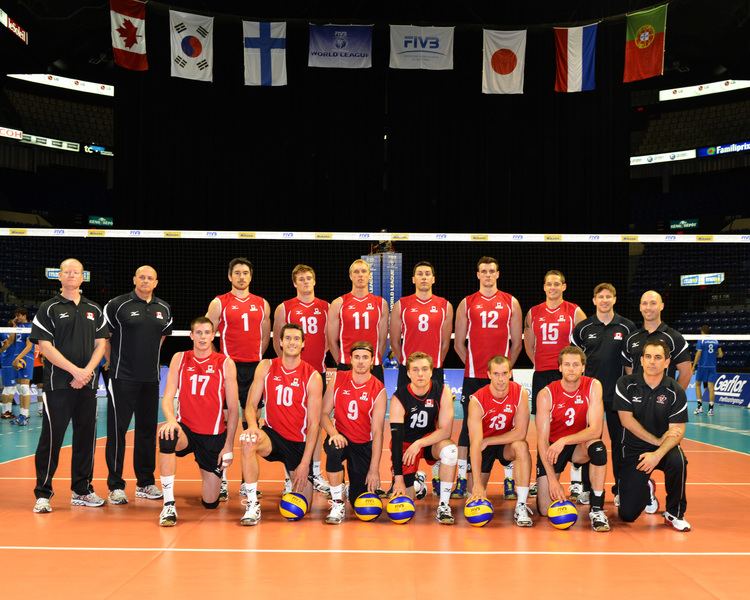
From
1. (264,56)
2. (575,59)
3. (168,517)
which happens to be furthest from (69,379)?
(575,59)

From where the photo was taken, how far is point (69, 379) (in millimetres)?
6375

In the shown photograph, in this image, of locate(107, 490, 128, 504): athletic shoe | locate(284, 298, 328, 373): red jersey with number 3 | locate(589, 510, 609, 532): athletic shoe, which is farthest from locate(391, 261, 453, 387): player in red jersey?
locate(107, 490, 128, 504): athletic shoe

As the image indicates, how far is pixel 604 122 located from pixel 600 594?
18.9 metres

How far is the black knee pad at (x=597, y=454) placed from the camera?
19.4ft

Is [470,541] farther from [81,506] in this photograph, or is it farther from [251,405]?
[81,506]

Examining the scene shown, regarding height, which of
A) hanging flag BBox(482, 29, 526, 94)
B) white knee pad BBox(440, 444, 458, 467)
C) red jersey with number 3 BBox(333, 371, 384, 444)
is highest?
hanging flag BBox(482, 29, 526, 94)

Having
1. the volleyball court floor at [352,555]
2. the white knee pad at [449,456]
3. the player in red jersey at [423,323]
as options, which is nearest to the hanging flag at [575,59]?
the player in red jersey at [423,323]

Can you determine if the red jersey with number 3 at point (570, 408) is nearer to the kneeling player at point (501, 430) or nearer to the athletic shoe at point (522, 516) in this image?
the kneeling player at point (501, 430)

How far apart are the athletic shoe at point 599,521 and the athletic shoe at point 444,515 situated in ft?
3.42

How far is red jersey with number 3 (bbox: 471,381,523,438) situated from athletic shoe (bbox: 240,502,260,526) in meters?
1.94

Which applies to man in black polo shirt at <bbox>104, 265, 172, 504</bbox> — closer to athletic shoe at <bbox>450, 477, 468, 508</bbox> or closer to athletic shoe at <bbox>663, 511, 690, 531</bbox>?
athletic shoe at <bbox>450, 477, 468, 508</bbox>

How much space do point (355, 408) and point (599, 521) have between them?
2060 mm

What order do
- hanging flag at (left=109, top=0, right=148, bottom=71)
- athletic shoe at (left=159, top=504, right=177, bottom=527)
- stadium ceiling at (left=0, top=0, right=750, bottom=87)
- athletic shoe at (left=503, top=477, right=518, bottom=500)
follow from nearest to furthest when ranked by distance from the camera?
athletic shoe at (left=159, top=504, right=177, bottom=527), athletic shoe at (left=503, top=477, right=518, bottom=500), hanging flag at (left=109, top=0, right=148, bottom=71), stadium ceiling at (left=0, top=0, right=750, bottom=87)

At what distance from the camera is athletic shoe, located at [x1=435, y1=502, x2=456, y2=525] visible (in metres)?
5.89
